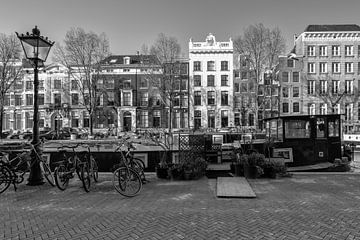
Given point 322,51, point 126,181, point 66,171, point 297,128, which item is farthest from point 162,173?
point 322,51

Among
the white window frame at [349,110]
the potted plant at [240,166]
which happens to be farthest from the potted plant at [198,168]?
the white window frame at [349,110]

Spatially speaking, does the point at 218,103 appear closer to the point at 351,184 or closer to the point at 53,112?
the point at 53,112

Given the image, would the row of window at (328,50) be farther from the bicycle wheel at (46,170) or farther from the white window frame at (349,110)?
the bicycle wheel at (46,170)

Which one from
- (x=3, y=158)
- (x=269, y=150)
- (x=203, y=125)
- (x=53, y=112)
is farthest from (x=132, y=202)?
(x=53, y=112)

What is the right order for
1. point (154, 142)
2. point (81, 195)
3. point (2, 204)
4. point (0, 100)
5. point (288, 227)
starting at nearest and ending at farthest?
point (288, 227)
point (2, 204)
point (81, 195)
point (154, 142)
point (0, 100)

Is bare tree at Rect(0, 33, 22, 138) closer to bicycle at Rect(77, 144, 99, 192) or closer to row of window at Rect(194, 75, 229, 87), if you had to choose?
row of window at Rect(194, 75, 229, 87)

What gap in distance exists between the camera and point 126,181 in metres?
7.20

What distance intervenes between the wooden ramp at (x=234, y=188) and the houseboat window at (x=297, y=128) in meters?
4.16

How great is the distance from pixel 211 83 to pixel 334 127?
125 ft

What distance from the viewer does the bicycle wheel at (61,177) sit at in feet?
24.7

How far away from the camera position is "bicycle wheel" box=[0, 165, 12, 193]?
753 cm

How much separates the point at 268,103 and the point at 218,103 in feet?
26.6

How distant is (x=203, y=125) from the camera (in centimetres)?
4884

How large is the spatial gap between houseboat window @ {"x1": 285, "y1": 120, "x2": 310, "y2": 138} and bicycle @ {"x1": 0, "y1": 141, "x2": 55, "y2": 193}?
9.11 m
